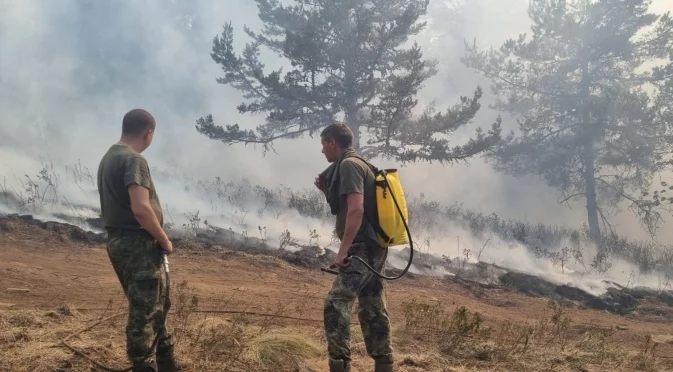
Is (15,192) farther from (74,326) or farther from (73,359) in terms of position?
(73,359)

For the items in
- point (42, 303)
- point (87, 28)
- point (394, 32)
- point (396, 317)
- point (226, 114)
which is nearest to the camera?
point (42, 303)

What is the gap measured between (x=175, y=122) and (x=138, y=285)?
21.1 metres

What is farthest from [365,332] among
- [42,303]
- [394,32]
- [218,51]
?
[218,51]

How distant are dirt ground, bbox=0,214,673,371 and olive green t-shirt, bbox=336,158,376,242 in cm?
228

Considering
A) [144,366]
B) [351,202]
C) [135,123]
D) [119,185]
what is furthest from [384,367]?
[135,123]

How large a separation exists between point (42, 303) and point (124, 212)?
3.16m

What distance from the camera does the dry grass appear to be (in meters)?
3.91

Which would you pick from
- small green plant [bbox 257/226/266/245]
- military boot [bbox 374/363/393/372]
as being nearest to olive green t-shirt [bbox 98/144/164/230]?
military boot [bbox 374/363/393/372]

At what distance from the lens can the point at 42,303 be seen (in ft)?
18.3

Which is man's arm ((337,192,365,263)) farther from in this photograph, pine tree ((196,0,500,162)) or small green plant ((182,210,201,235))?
pine tree ((196,0,500,162))

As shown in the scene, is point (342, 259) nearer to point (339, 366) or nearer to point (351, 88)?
point (339, 366)

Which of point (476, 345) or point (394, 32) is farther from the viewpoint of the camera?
point (394, 32)

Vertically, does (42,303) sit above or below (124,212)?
below

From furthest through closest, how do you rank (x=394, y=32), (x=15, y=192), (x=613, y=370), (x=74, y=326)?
1. (x=394, y=32)
2. (x=15, y=192)
3. (x=613, y=370)
4. (x=74, y=326)
